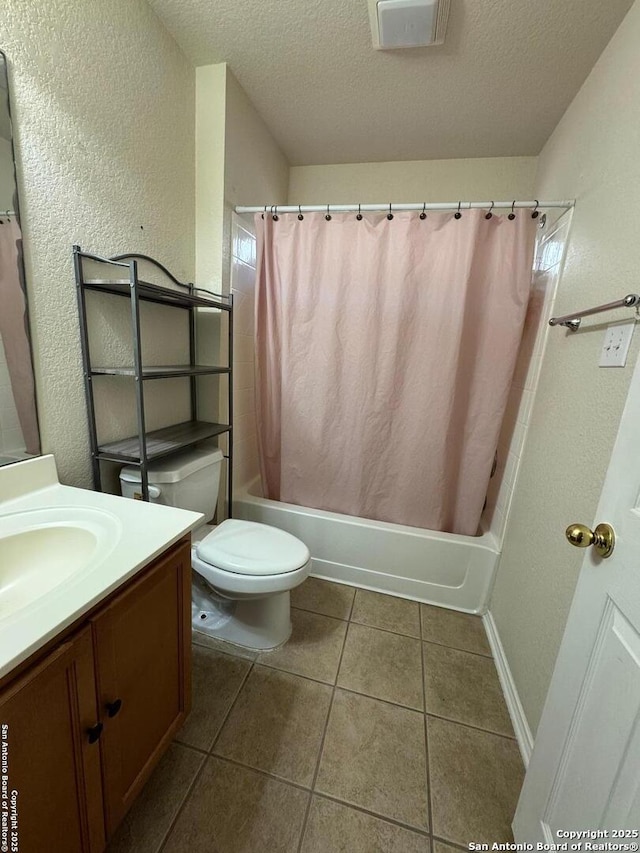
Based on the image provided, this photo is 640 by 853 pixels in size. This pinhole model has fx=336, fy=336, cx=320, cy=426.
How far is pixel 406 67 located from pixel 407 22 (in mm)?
201

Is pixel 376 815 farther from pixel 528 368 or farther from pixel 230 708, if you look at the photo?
pixel 528 368

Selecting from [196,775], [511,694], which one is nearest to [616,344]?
[511,694]

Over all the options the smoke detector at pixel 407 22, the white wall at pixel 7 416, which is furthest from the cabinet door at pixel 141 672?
the smoke detector at pixel 407 22

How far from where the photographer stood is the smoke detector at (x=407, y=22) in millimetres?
1057

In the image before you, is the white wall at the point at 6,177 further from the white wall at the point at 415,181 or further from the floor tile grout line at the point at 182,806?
the floor tile grout line at the point at 182,806

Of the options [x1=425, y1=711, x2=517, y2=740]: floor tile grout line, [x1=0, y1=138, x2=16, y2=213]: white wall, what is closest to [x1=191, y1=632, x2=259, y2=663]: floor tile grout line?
[x1=425, y1=711, x2=517, y2=740]: floor tile grout line

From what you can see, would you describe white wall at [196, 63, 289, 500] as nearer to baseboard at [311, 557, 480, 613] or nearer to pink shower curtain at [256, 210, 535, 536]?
pink shower curtain at [256, 210, 535, 536]

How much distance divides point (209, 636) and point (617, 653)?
1403 millimetres

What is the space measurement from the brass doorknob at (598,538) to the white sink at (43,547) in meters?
0.97

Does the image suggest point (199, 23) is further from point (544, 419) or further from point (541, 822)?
point (541, 822)

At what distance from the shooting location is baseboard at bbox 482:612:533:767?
3.49ft

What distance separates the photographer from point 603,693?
605mm

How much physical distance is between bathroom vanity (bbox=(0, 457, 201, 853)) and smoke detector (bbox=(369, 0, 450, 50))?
5.51 feet

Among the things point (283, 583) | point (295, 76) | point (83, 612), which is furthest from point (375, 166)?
point (83, 612)
